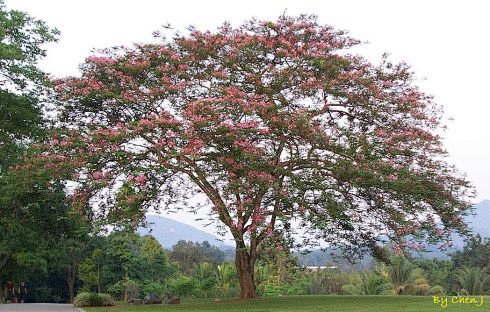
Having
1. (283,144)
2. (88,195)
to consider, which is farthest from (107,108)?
(283,144)

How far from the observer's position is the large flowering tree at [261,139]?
16.1 m

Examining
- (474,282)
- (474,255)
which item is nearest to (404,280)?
(474,282)

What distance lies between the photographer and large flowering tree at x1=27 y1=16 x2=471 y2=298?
52.7 ft

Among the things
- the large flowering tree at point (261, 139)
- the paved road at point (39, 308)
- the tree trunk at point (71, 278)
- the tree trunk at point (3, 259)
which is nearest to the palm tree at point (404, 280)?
the large flowering tree at point (261, 139)

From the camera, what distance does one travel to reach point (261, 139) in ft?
A: 55.0

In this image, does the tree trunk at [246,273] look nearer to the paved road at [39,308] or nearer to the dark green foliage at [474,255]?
the paved road at [39,308]

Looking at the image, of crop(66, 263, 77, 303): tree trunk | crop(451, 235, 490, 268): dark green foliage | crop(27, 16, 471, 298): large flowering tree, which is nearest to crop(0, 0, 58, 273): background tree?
crop(27, 16, 471, 298): large flowering tree

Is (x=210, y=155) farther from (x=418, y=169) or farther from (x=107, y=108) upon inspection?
(x=418, y=169)

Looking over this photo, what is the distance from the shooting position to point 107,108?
60.7 feet

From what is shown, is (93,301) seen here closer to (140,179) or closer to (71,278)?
(140,179)

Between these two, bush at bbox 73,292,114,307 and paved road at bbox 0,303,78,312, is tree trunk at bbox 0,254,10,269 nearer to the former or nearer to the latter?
paved road at bbox 0,303,78,312

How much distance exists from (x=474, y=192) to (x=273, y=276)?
15.9 m

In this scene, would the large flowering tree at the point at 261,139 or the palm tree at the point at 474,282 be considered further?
the palm tree at the point at 474,282

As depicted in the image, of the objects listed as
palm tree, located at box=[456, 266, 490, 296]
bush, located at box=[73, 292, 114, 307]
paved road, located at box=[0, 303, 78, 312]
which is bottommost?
paved road, located at box=[0, 303, 78, 312]
